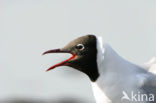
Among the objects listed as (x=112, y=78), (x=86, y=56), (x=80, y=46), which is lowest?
(x=112, y=78)

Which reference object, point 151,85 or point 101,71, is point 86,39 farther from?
point 151,85

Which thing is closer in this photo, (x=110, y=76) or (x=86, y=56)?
(x=110, y=76)

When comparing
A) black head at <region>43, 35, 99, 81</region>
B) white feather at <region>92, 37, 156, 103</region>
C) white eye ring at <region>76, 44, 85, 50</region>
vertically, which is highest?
white eye ring at <region>76, 44, 85, 50</region>

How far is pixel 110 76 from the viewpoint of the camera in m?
7.27

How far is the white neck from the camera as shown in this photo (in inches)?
286

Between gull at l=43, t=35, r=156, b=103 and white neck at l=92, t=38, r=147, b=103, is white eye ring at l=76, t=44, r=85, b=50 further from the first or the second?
white neck at l=92, t=38, r=147, b=103

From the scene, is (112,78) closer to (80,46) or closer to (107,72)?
(107,72)

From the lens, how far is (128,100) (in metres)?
7.26

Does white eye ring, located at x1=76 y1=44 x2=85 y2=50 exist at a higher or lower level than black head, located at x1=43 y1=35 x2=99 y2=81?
higher

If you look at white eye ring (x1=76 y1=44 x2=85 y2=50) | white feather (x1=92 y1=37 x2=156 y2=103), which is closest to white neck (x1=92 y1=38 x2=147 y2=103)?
white feather (x1=92 y1=37 x2=156 y2=103)

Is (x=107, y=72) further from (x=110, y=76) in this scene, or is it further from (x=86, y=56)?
(x=86, y=56)

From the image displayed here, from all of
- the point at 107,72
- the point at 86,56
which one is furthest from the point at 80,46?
the point at 107,72

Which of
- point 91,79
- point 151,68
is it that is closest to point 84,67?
point 91,79

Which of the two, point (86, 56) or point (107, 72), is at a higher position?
point (86, 56)
